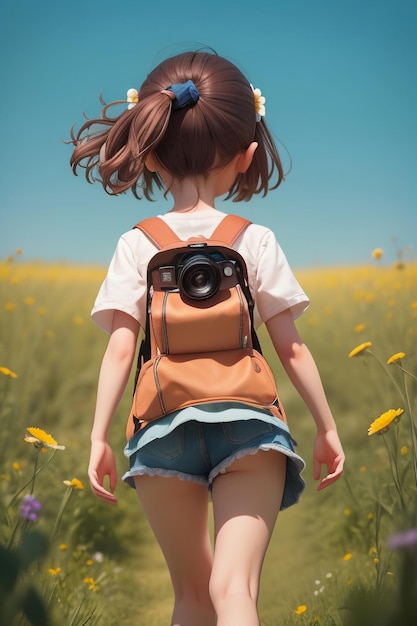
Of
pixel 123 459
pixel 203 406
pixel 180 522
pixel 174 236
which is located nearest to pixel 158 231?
pixel 174 236

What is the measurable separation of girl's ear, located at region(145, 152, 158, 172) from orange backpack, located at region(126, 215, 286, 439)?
0.30 meters

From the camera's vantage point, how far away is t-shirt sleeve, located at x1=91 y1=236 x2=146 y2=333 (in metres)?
1.73

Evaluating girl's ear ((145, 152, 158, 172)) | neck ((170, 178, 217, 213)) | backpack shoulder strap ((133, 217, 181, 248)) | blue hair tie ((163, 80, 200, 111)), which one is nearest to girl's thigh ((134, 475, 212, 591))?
backpack shoulder strap ((133, 217, 181, 248))

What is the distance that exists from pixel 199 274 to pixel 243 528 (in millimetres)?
522

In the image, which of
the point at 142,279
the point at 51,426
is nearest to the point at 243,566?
the point at 142,279

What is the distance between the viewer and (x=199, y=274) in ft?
5.23

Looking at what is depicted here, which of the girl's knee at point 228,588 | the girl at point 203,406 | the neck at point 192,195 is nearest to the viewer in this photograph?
the girl's knee at point 228,588

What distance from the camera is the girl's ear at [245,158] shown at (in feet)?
6.06

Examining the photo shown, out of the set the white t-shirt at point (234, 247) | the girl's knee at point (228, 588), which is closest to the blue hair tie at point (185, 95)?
the white t-shirt at point (234, 247)

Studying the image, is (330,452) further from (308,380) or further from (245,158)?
(245,158)

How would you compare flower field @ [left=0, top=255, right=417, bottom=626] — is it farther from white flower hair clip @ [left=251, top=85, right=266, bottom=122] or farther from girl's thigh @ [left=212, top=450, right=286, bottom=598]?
white flower hair clip @ [left=251, top=85, right=266, bottom=122]

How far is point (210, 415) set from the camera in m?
1.55

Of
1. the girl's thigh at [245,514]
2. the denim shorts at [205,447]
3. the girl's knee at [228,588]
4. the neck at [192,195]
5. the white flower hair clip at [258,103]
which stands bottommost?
the girl's knee at [228,588]

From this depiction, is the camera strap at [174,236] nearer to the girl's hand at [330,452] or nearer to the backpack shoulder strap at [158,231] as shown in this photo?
the backpack shoulder strap at [158,231]
